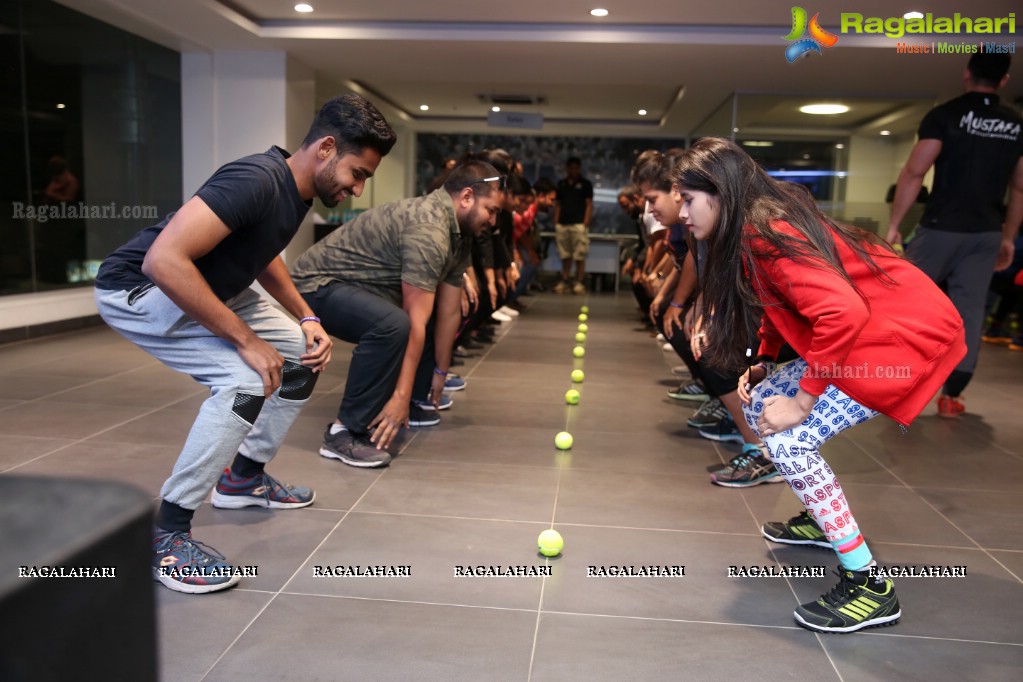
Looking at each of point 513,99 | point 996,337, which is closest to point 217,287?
point 996,337

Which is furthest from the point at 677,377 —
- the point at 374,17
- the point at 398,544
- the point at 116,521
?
the point at 116,521

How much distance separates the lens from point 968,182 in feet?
14.5


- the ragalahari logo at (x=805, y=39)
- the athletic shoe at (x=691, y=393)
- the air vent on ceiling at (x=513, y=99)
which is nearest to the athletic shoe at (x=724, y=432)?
the athletic shoe at (x=691, y=393)

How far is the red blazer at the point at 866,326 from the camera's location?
77.5 inches

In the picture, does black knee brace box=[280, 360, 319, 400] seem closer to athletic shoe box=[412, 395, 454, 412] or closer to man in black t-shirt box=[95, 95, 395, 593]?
man in black t-shirt box=[95, 95, 395, 593]

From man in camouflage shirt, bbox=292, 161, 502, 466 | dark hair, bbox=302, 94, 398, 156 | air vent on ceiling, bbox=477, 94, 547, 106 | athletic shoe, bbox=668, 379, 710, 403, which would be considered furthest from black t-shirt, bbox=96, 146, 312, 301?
air vent on ceiling, bbox=477, 94, 547, 106

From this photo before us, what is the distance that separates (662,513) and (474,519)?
0.66 metres

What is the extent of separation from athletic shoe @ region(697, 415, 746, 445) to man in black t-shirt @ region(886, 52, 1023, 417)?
1.28 meters

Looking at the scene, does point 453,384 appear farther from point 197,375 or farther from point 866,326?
point 866,326

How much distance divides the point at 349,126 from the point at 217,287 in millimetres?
589

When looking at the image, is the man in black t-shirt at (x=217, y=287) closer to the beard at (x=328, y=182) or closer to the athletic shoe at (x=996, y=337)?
the beard at (x=328, y=182)

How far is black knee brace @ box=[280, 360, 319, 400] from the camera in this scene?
2.74m

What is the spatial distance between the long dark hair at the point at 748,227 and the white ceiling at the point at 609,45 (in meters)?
5.40

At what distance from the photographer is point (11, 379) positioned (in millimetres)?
4984
